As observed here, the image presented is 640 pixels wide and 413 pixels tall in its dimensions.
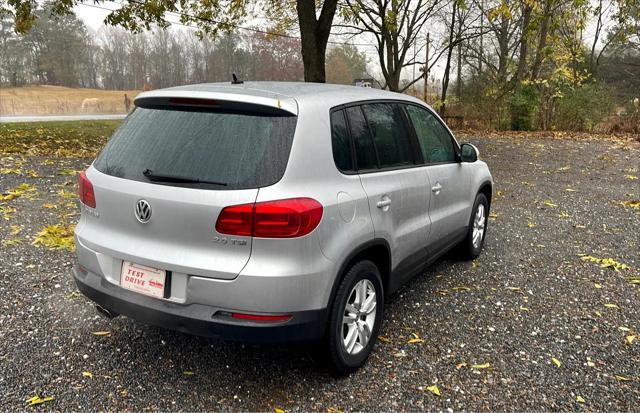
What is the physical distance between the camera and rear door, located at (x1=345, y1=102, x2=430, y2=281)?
2.94 metres

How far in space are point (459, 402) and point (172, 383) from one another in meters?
1.59

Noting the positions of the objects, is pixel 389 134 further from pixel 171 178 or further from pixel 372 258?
pixel 171 178

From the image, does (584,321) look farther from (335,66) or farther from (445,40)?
(335,66)

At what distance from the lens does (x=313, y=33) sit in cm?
1152

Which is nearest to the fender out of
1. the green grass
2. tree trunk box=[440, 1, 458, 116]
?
the green grass

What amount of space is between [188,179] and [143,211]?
30 centimetres

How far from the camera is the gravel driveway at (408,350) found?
105 inches

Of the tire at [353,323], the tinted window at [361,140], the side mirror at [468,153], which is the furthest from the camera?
the side mirror at [468,153]

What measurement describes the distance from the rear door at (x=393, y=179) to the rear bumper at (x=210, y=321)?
734 millimetres

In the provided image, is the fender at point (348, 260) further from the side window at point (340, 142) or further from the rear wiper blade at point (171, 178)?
the rear wiper blade at point (171, 178)

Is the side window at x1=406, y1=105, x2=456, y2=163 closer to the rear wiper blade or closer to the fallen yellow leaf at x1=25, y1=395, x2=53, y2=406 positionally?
the rear wiper blade

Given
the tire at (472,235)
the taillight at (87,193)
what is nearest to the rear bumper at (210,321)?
the taillight at (87,193)

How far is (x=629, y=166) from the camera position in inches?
428

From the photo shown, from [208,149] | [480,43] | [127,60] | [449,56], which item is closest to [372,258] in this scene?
[208,149]
